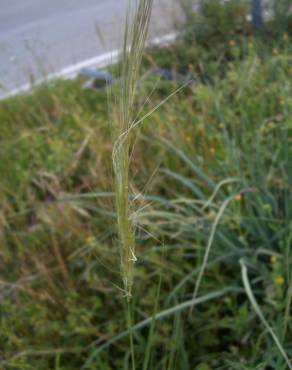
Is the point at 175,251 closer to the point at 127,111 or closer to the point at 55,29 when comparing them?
the point at 127,111

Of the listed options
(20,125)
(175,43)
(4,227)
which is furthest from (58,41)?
(4,227)

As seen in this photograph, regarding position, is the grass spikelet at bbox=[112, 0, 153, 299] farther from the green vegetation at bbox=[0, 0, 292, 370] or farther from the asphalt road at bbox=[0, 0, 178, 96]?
the asphalt road at bbox=[0, 0, 178, 96]

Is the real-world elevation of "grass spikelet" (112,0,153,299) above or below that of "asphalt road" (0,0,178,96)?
above

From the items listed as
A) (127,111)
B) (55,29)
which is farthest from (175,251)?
(55,29)

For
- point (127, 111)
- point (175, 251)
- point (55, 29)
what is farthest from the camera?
point (55, 29)

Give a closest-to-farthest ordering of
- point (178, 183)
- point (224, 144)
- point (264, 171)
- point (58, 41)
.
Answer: point (264, 171)
point (224, 144)
point (178, 183)
point (58, 41)

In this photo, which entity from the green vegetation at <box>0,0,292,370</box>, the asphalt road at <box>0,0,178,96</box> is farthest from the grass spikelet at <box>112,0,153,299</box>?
the asphalt road at <box>0,0,178,96</box>

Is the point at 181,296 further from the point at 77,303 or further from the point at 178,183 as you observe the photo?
the point at 178,183

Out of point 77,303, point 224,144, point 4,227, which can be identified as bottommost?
point 77,303
